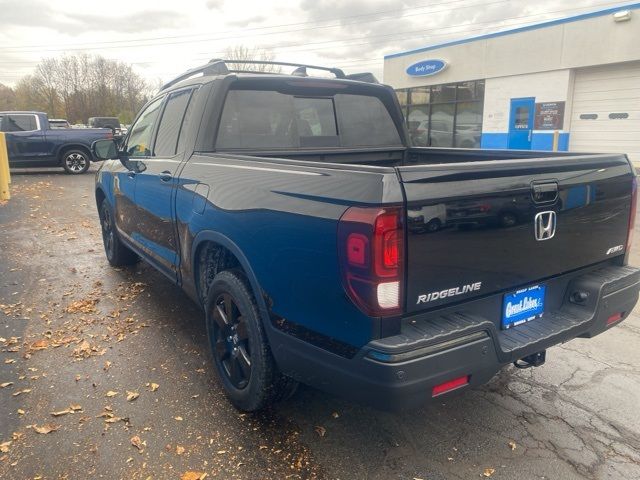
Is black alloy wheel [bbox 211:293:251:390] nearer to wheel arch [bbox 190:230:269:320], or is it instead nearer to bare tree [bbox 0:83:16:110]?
wheel arch [bbox 190:230:269:320]

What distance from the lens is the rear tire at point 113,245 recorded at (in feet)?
19.2

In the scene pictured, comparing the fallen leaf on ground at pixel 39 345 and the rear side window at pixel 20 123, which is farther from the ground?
the rear side window at pixel 20 123

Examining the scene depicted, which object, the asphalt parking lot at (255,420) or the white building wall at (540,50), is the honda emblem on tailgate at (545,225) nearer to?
the asphalt parking lot at (255,420)

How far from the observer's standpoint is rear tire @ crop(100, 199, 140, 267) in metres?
5.87

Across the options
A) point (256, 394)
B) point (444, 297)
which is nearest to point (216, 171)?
point (256, 394)

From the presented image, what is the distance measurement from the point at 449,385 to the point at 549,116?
698 inches

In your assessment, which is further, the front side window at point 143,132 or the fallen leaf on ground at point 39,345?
the front side window at point 143,132

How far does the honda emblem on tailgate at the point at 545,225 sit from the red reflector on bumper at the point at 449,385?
82 centimetres

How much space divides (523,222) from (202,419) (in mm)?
2107

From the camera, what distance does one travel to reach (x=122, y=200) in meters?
5.16

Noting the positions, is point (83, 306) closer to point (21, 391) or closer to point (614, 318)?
point (21, 391)

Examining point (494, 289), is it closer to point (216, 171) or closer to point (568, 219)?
point (568, 219)

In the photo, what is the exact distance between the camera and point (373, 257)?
2037 millimetres

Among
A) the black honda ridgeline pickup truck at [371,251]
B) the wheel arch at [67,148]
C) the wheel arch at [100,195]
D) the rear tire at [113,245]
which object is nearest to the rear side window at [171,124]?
the black honda ridgeline pickup truck at [371,251]
